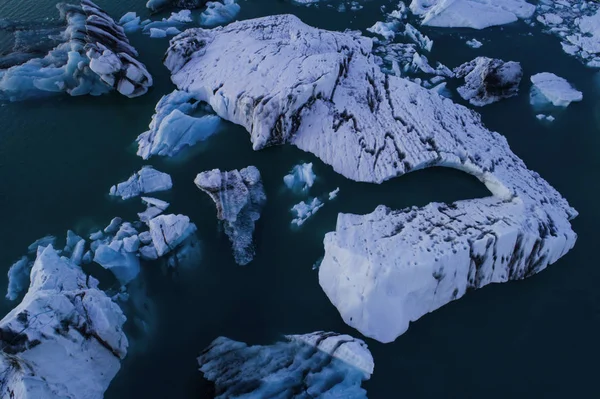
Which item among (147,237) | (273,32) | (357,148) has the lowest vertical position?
(147,237)

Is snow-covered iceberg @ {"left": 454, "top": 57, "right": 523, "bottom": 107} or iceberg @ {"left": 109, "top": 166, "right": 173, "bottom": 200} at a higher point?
snow-covered iceberg @ {"left": 454, "top": 57, "right": 523, "bottom": 107}

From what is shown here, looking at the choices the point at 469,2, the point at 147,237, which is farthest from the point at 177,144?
the point at 469,2

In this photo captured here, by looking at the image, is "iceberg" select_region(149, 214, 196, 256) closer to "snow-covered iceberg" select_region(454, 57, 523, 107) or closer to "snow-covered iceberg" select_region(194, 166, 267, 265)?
"snow-covered iceberg" select_region(194, 166, 267, 265)

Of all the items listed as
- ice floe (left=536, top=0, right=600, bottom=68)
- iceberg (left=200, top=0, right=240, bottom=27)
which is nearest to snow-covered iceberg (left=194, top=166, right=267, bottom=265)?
iceberg (left=200, top=0, right=240, bottom=27)

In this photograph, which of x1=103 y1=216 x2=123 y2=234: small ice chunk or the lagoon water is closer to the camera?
the lagoon water

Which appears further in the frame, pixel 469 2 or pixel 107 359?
pixel 469 2

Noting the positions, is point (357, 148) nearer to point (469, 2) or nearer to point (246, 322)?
point (246, 322)

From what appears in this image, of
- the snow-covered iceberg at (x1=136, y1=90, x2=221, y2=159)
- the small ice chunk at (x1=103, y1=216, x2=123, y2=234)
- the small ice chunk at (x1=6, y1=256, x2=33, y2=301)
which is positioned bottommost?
the small ice chunk at (x1=6, y1=256, x2=33, y2=301)
